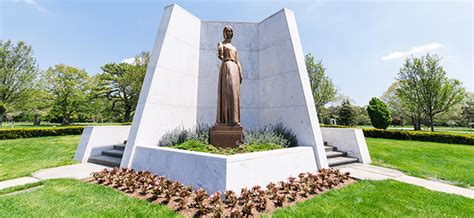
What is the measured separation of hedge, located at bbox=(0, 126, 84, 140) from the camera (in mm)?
11391

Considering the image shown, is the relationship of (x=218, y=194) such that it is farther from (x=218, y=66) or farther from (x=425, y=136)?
(x=425, y=136)

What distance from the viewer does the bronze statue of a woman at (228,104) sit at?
5.47 meters

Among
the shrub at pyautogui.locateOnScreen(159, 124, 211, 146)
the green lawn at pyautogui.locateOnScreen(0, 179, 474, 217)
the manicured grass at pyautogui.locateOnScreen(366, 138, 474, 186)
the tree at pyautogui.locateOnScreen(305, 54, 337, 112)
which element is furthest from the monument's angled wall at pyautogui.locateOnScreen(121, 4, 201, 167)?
the tree at pyautogui.locateOnScreen(305, 54, 337, 112)

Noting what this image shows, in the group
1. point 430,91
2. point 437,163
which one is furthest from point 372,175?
point 430,91

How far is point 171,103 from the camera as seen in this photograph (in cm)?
643

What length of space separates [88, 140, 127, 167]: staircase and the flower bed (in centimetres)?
116

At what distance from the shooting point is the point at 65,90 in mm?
21781

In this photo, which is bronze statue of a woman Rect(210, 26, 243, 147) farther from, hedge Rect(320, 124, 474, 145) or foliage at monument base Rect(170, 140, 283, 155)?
hedge Rect(320, 124, 474, 145)

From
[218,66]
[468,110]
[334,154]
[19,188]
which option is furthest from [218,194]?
[468,110]

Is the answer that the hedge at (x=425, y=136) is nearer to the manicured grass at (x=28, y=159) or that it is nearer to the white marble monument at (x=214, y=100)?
the white marble monument at (x=214, y=100)

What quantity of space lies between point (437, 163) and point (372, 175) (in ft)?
11.1

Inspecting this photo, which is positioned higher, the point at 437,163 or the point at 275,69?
the point at 275,69

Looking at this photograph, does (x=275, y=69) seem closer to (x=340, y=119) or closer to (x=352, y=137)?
(x=352, y=137)

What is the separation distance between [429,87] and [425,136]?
820 cm
